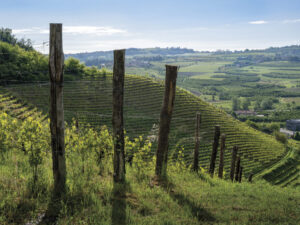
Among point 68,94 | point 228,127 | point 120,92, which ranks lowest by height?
point 228,127

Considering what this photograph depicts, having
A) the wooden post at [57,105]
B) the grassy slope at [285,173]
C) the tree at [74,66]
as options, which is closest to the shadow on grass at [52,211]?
the wooden post at [57,105]

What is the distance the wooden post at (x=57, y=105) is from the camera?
4.38 meters

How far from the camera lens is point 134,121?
114 ft

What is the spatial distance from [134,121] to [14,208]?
101 ft

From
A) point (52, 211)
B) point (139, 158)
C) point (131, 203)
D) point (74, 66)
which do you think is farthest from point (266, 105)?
point (52, 211)

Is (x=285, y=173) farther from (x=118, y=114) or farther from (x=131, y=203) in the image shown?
(x=131, y=203)

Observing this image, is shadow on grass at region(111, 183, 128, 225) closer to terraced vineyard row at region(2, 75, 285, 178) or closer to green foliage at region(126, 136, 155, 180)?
green foliage at region(126, 136, 155, 180)

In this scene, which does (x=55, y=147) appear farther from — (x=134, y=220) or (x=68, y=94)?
(x=68, y=94)

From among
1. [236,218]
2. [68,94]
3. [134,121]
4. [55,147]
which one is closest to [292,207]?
[236,218]

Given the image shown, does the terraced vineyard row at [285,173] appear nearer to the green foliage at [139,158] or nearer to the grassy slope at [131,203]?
the grassy slope at [131,203]

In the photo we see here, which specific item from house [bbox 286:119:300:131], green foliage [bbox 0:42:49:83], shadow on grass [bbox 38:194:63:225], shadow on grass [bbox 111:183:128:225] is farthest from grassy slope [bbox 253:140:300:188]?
house [bbox 286:119:300:131]

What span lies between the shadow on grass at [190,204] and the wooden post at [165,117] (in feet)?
2.33

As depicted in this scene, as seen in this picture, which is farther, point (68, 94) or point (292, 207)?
point (68, 94)

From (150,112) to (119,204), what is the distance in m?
35.7
